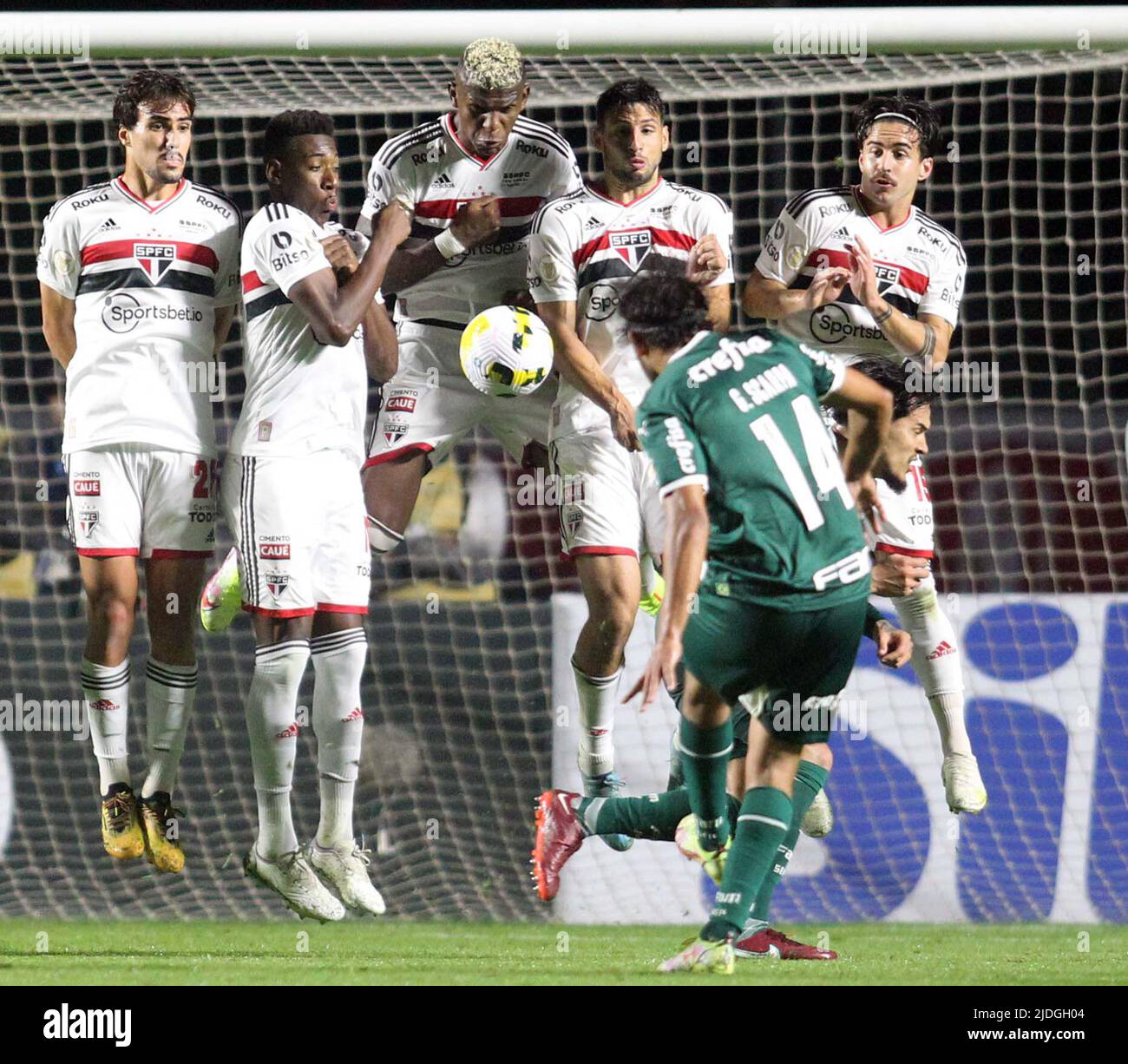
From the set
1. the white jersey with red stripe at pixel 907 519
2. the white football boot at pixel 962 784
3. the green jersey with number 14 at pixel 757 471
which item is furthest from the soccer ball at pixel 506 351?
the white football boot at pixel 962 784

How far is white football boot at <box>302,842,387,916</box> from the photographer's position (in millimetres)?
5727

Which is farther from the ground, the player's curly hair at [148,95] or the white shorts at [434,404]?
the player's curly hair at [148,95]

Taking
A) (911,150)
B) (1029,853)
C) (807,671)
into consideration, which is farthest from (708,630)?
(1029,853)

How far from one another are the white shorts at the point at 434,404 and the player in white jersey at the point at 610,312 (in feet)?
0.73

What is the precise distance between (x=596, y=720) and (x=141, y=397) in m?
1.95

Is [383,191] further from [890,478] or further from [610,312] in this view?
[890,478]

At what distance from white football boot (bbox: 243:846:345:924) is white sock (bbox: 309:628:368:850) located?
12 cm

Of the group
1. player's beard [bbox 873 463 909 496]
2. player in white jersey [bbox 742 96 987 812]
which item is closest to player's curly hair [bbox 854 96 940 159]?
player in white jersey [bbox 742 96 987 812]

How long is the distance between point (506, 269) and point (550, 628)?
6.05 feet

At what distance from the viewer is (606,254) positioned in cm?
586

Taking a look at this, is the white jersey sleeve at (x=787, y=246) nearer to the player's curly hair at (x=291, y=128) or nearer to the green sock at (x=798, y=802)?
the player's curly hair at (x=291, y=128)

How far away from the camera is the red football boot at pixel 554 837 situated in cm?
604

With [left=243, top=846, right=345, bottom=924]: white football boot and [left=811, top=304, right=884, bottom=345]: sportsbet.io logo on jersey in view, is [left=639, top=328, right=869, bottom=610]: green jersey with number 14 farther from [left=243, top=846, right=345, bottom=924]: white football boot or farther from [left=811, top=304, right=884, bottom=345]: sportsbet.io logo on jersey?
[left=243, top=846, right=345, bottom=924]: white football boot

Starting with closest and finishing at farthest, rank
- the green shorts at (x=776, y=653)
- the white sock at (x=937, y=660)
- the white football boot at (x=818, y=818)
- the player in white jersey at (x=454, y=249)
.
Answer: the green shorts at (x=776, y=653) < the player in white jersey at (x=454, y=249) < the white football boot at (x=818, y=818) < the white sock at (x=937, y=660)
